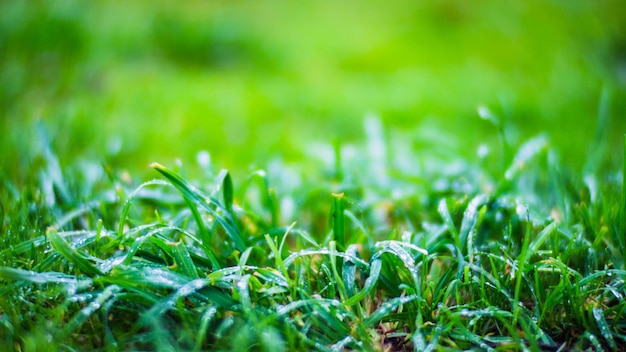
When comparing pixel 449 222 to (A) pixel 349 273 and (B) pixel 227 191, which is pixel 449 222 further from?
(B) pixel 227 191

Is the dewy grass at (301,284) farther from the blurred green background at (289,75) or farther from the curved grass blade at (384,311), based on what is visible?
the blurred green background at (289,75)

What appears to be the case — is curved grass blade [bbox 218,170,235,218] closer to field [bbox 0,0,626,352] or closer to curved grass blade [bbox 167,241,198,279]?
field [bbox 0,0,626,352]

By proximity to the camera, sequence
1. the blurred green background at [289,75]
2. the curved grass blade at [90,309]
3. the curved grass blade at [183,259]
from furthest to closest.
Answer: the blurred green background at [289,75] < the curved grass blade at [183,259] < the curved grass blade at [90,309]

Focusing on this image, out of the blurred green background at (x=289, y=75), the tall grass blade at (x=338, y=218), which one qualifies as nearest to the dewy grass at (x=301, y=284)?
the tall grass blade at (x=338, y=218)

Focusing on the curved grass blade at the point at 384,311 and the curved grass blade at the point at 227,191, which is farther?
the curved grass blade at the point at 227,191

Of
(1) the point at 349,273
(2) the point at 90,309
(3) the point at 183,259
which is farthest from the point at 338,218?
(2) the point at 90,309

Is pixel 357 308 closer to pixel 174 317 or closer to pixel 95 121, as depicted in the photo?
pixel 174 317
